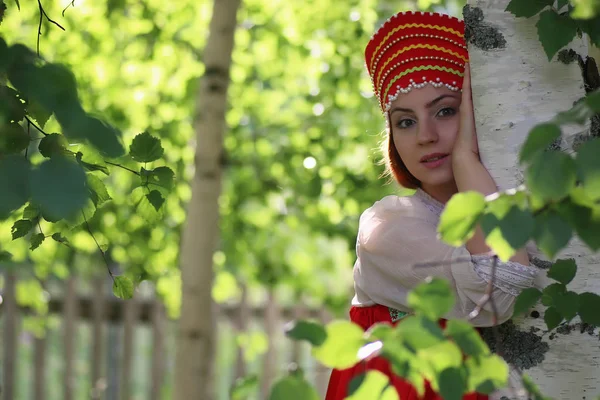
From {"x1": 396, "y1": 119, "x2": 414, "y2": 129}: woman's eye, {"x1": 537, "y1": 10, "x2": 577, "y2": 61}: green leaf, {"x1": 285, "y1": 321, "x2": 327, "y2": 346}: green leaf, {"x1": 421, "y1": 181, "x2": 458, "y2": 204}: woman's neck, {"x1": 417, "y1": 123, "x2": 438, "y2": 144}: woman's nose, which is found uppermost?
{"x1": 537, "y1": 10, "x2": 577, "y2": 61}: green leaf

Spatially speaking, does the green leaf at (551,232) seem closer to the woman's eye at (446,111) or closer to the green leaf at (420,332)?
the green leaf at (420,332)

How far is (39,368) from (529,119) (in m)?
4.91

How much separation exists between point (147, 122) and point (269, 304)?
2.03 metres

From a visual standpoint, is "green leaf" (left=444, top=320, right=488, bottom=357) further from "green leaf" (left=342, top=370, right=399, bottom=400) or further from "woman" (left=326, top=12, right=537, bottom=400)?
"woman" (left=326, top=12, right=537, bottom=400)

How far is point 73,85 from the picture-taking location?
86cm

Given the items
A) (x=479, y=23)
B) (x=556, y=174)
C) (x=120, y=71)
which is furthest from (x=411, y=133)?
(x=120, y=71)

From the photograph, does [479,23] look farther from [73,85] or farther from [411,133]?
[73,85]

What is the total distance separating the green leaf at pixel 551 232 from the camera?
83 cm

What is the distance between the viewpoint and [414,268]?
1.54 metres

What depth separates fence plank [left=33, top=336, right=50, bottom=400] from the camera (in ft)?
18.3

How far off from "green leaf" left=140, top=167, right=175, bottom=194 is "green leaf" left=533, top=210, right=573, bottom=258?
688 millimetres

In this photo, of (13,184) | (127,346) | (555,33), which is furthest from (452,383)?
(127,346)

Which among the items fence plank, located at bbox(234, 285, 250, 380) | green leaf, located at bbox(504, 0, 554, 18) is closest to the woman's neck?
green leaf, located at bbox(504, 0, 554, 18)

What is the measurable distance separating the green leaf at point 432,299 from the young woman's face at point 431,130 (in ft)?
2.99
